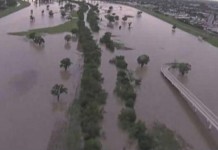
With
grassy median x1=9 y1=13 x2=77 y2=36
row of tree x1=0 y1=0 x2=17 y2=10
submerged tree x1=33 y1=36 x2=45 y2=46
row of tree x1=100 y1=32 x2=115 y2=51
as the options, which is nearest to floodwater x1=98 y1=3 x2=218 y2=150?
row of tree x1=100 y1=32 x2=115 y2=51

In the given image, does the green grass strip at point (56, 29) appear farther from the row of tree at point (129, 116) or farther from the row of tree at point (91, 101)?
the row of tree at point (129, 116)

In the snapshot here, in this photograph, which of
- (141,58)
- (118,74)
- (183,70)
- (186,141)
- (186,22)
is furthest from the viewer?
(186,22)

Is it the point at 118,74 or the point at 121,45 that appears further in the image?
the point at 121,45

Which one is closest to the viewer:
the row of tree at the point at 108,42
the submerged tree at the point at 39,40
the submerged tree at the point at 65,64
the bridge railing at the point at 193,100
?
the bridge railing at the point at 193,100

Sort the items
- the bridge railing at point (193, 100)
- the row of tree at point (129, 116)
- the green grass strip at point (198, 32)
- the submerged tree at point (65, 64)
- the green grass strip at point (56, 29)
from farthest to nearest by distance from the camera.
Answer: the green grass strip at point (198, 32) < the green grass strip at point (56, 29) < the submerged tree at point (65, 64) < the bridge railing at point (193, 100) < the row of tree at point (129, 116)

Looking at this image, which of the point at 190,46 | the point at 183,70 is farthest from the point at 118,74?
the point at 190,46

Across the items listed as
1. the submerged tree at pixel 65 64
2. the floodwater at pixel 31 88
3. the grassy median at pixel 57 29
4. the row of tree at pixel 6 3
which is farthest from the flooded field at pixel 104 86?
the row of tree at pixel 6 3

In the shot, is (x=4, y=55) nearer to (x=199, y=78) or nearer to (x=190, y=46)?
(x=199, y=78)
